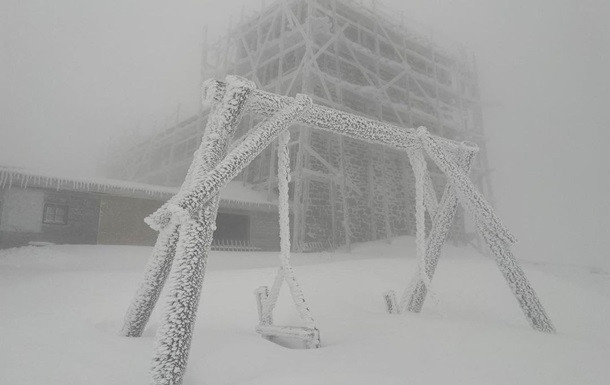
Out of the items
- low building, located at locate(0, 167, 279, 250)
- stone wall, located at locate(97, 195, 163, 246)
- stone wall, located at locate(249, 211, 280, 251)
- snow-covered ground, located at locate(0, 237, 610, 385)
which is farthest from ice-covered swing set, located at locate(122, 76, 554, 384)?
stone wall, located at locate(97, 195, 163, 246)

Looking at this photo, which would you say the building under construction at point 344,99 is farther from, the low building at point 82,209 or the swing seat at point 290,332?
the swing seat at point 290,332

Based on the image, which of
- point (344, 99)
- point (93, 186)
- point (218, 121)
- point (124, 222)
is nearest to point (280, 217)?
point (218, 121)

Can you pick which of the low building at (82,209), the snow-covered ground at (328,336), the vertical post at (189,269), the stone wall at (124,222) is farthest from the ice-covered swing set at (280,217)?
the stone wall at (124,222)

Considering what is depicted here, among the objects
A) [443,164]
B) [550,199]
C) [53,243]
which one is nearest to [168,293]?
[443,164]

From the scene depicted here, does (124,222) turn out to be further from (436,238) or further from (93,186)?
(436,238)

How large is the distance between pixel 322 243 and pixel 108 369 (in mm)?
10099

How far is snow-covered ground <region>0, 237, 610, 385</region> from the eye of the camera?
2.02m

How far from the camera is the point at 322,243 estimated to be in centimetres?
1196

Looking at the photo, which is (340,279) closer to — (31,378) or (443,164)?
(443,164)

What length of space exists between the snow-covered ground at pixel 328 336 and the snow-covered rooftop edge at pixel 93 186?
12.5ft

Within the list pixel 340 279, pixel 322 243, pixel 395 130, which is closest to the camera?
pixel 395 130

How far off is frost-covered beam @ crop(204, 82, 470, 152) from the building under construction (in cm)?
758

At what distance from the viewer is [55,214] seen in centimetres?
955

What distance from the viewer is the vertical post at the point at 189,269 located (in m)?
1.76
